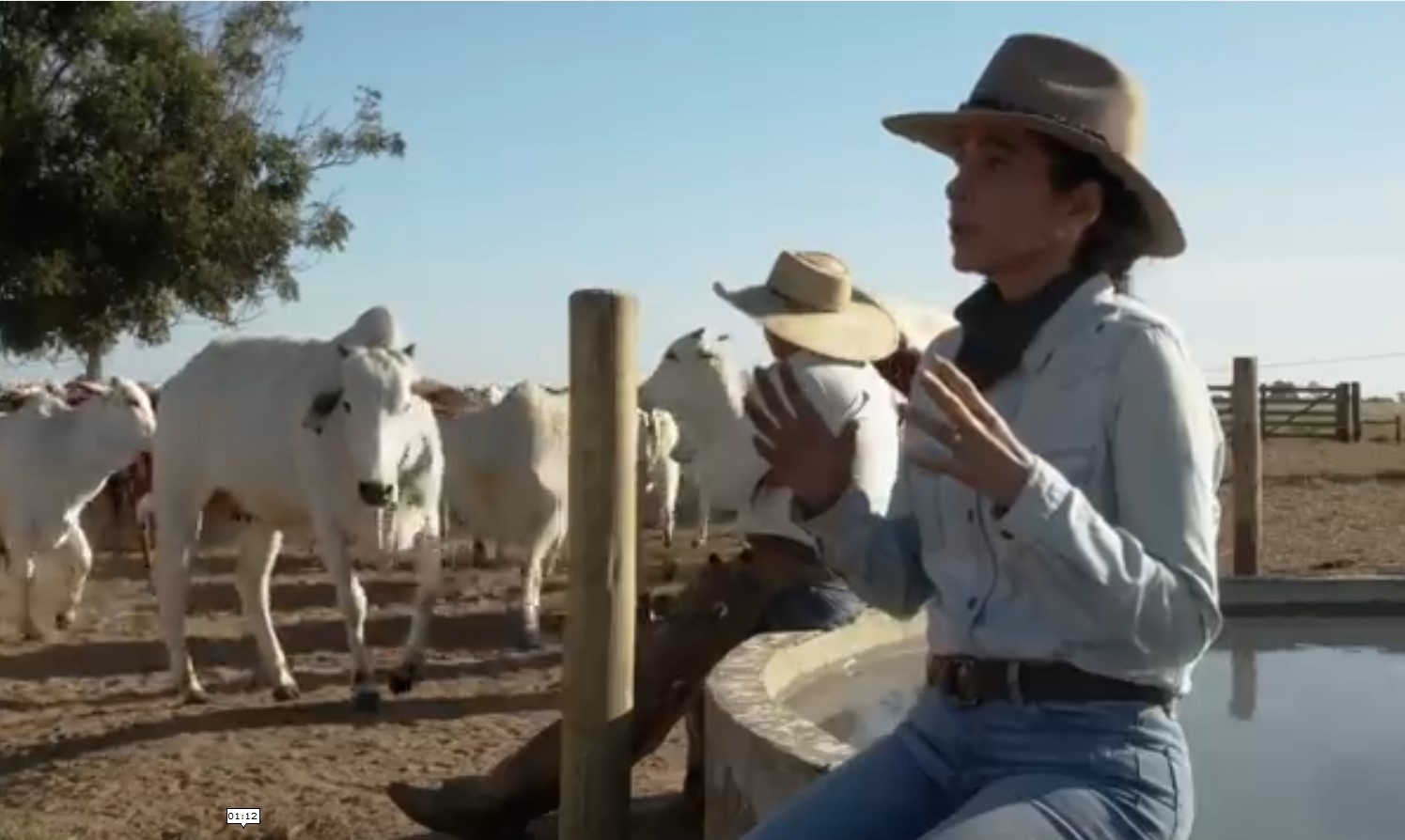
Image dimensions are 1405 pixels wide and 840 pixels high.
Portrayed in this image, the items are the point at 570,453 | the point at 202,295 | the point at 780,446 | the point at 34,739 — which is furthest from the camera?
the point at 202,295

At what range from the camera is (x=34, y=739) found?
8.94 meters

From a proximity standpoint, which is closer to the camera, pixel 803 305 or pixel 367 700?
pixel 803 305

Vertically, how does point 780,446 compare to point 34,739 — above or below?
above

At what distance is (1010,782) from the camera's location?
2.51 meters

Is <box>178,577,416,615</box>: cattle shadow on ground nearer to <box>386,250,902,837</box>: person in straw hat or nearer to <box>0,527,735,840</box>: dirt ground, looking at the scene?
<box>0,527,735,840</box>: dirt ground

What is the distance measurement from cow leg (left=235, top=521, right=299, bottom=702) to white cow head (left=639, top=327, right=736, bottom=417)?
2609 mm

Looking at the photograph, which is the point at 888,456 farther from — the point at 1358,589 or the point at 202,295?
the point at 202,295

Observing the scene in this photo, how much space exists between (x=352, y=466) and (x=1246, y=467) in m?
5.53

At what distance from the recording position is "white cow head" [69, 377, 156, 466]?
13.7 meters

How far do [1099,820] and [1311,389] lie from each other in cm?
3422

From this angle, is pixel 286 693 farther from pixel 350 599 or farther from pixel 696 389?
pixel 696 389

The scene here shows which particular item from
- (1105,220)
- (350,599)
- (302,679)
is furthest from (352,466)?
(1105,220)

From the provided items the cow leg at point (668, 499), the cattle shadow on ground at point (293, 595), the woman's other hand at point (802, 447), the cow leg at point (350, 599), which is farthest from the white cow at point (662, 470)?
the woman's other hand at point (802, 447)

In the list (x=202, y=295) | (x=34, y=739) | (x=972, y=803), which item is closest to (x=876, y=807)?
(x=972, y=803)
